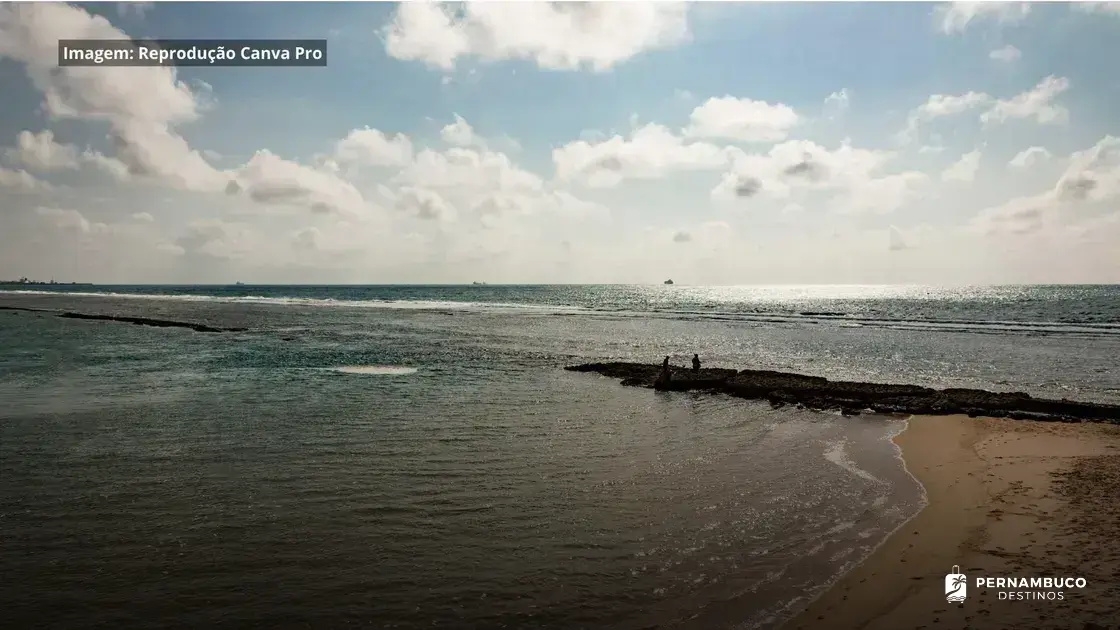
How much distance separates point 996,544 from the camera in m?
12.5

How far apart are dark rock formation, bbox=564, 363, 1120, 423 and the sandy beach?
18.4 ft

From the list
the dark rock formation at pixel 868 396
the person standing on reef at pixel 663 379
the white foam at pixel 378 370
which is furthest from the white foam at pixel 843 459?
the white foam at pixel 378 370

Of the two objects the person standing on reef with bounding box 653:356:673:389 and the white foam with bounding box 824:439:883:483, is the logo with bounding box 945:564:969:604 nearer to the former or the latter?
the white foam with bounding box 824:439:883:483

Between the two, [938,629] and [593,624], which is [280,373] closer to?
[593,624]

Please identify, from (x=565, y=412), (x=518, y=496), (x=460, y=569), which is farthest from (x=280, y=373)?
(x=460, y=569)

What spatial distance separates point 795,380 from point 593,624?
27.2 metres

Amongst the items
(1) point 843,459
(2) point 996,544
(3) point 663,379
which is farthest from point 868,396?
(2) point 996,544

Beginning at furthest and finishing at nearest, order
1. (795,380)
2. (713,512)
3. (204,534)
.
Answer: (795,380) < (713,512) < (204,534)

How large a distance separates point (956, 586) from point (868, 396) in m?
20.4

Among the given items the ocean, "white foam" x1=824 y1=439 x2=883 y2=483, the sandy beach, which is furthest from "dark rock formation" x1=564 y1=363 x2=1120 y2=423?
→ "white foam" x1=824 y1=439 x2=883 y2=483

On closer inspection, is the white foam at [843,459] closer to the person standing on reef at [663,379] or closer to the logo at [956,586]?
the logo at [956,586]

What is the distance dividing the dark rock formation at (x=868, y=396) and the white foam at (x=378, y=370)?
13809 mm

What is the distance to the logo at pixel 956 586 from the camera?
410 inches

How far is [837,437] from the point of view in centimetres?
2264
